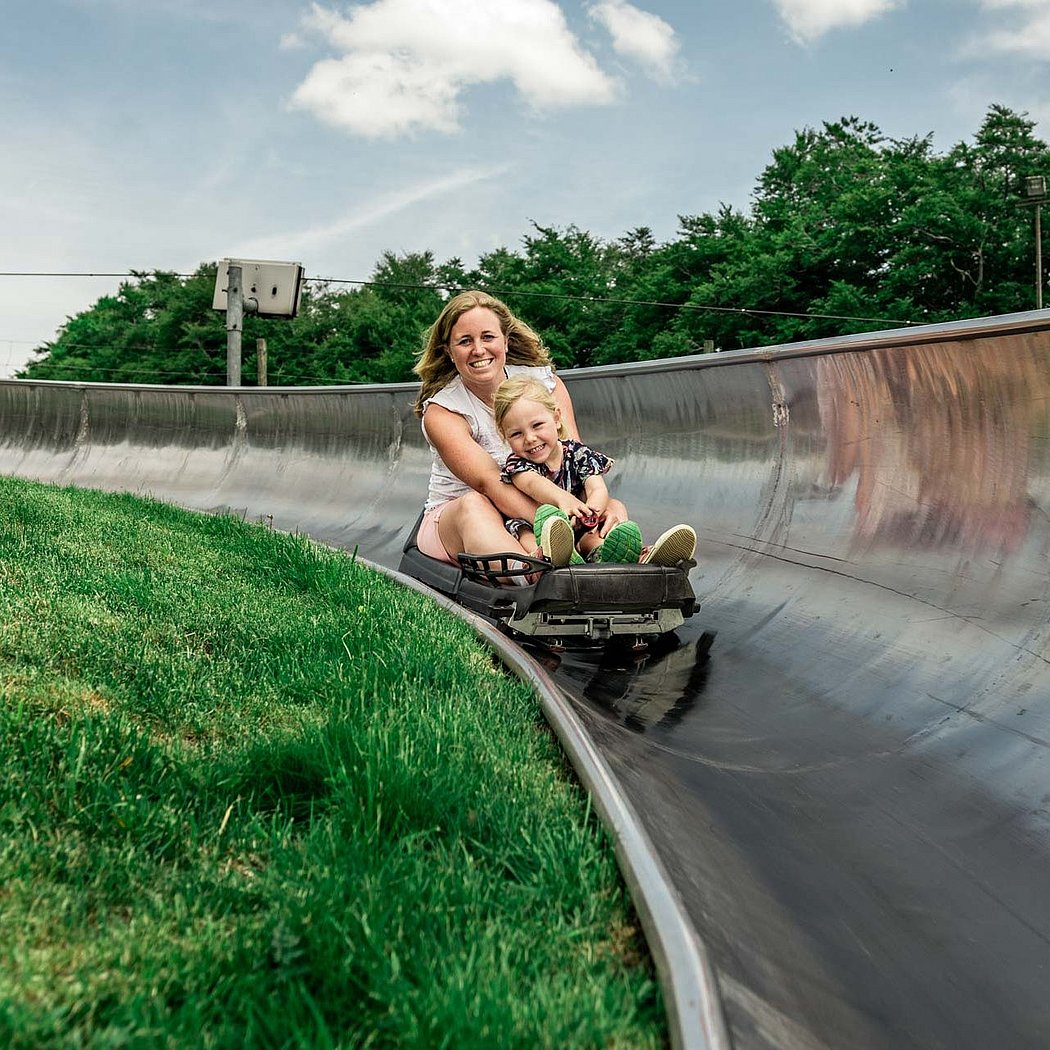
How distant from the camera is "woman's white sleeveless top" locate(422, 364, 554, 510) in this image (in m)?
5.07

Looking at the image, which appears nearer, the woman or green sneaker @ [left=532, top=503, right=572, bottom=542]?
green sneaker @ [left=532, top=503, right=572, bottom=542]

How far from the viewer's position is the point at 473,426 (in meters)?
5.09

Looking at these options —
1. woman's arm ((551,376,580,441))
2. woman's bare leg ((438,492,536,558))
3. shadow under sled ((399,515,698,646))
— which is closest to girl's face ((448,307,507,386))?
woman's arm ((551,376,580,441))

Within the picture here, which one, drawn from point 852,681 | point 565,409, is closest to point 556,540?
point 852,681

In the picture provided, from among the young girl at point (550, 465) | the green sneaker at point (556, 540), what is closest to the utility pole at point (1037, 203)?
the young girl at point (550, 465)

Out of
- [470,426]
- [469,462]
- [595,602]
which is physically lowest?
[595,602]

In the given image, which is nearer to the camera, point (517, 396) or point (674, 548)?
point (674, 548)

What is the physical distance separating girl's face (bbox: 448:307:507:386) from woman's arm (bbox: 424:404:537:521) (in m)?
0.23

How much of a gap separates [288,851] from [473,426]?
342 centimetres

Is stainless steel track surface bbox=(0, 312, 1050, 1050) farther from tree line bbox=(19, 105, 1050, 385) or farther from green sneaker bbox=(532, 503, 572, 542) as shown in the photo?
tree line bbox=(19, 105, 1050, 385)

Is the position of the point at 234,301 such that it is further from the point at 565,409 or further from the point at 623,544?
the point at 623,544

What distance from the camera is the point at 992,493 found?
3.88 meters

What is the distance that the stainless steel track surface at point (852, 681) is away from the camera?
6.33ft

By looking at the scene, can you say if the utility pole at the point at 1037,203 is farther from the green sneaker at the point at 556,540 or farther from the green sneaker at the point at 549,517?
the green sneaker at the point at 556,540
